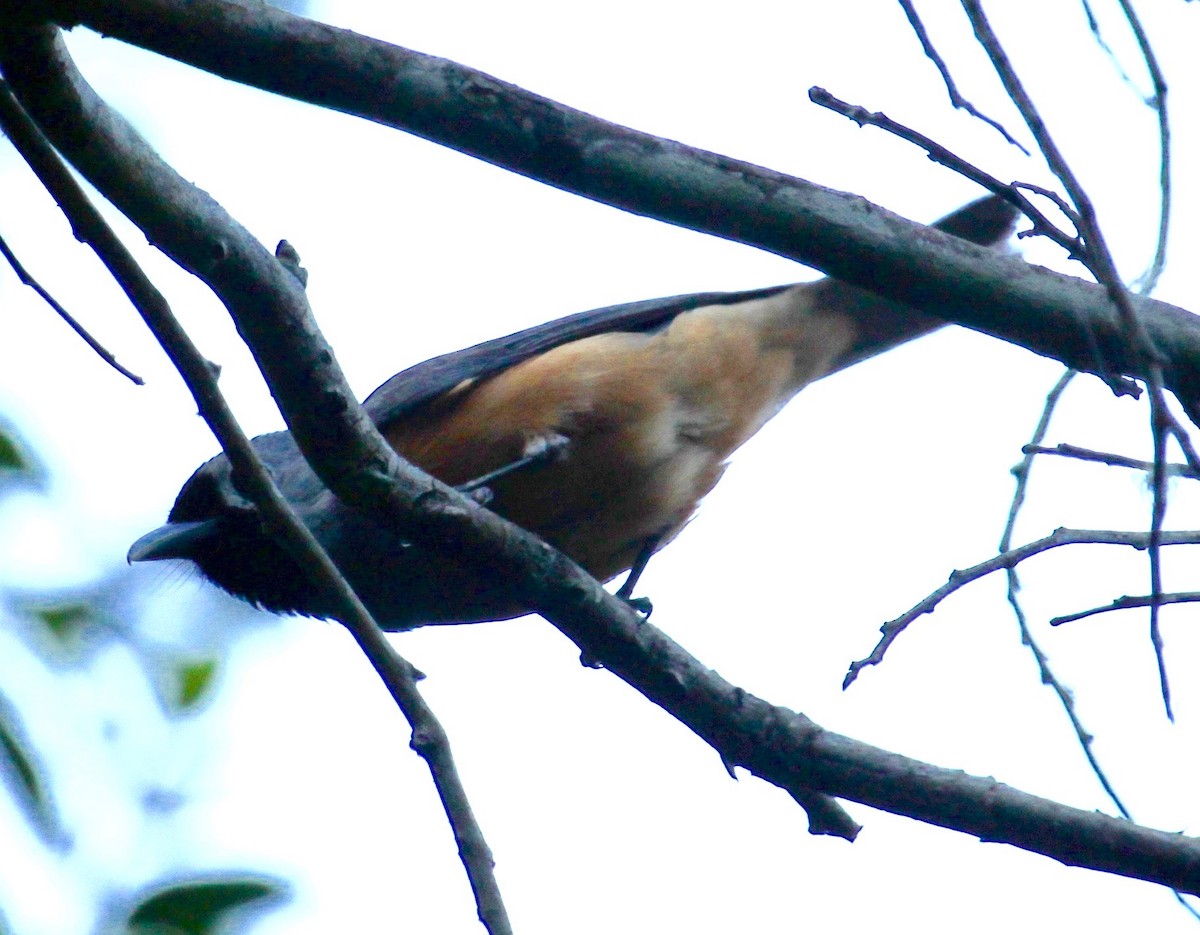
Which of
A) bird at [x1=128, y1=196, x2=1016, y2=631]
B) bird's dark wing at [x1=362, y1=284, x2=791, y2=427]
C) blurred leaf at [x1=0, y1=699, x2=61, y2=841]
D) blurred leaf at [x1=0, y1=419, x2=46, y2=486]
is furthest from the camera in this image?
bird's dark wing at [x1=362, y1=284, x2=791, y2=427]

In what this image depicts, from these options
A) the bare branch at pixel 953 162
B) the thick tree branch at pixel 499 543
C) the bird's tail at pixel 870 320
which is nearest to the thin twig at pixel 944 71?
the bare branch at pixel 953 162

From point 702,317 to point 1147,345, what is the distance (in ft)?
8.17

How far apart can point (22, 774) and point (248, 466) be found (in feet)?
2.89

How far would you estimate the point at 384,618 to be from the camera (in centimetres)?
459

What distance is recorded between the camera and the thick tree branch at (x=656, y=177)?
2674 millimetres

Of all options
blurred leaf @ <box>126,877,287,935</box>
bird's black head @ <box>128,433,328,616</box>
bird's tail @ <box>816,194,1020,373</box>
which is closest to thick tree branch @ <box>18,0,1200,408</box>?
blurred leaf @ <box>126,877,287,935</box>

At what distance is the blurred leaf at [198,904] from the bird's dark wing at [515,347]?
277 centimetres

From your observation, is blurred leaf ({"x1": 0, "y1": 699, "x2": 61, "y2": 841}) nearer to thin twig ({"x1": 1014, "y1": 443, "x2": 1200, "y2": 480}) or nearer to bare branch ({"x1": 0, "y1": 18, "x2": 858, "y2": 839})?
bare branch ({"x1": 0, "y1": 18, "x2": 858, "y2": 839})

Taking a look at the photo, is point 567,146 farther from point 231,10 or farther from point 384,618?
point 384,618

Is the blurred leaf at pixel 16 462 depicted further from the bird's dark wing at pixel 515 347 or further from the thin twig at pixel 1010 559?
the bird's dark wing at pixel 515 347

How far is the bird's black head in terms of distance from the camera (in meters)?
4.71

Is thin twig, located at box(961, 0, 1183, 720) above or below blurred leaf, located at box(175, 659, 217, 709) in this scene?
above

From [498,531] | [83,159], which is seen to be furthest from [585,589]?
[83,159]

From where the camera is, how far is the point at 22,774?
1.84m
